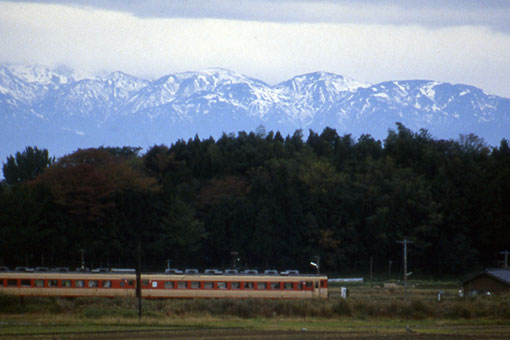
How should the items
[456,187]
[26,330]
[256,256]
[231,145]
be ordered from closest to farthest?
[26,330] → [256,256] → [456,187] → [231,145]

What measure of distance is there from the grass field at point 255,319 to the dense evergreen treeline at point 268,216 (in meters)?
27.5

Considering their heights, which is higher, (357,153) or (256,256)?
(357,153)

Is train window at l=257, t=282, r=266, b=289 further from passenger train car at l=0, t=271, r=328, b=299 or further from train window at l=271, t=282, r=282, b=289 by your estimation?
train window at l=271, t=282, r=282, b=289

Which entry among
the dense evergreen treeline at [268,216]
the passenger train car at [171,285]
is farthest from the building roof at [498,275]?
the dense evergreen treeline at [268,216]

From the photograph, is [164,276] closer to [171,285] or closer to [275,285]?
[171,285]

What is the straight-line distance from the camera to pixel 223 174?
321ft

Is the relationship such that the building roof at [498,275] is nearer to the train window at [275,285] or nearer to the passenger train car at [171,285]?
the passenger train car at [171,285]

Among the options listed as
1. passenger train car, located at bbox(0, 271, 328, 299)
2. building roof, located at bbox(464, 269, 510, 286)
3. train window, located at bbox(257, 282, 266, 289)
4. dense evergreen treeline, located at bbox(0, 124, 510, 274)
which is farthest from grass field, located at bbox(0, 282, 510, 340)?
dense evergreen treeline, located at bbox(0, 124, 510, 274)

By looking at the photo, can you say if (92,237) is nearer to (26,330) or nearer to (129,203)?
(129,203)

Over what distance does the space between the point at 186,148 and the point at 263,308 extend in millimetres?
61207

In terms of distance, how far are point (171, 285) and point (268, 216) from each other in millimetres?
29994

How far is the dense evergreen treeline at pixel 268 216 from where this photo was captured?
8025cm

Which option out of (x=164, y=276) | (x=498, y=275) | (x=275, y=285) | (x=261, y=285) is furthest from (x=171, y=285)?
(x=498, y=275)

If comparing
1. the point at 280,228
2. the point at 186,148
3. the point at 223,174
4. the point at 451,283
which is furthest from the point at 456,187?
the point at 186,148
